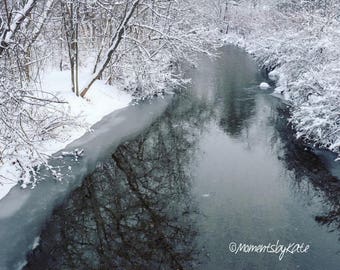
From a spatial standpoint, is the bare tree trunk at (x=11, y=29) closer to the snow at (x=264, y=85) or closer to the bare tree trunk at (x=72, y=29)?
the bare tree trunk at (x=72, y=29)

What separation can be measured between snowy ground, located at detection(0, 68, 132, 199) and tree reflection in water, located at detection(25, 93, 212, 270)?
2007 millimetres

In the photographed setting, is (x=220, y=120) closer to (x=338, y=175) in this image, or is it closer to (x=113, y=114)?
(x=113, y=114)

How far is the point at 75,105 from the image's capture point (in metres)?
15.5

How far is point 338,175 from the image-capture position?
11.2 metres

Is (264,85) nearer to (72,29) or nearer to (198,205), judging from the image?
(72,29)

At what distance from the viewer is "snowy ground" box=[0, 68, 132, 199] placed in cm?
1202

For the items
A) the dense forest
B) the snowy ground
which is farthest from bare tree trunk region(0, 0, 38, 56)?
the snowy ground

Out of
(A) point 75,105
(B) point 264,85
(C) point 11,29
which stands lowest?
Answer: (A) point 75,105

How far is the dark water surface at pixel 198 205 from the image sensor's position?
748 cm

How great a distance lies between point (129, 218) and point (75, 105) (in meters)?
8.16

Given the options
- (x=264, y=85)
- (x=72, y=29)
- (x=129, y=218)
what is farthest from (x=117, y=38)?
(x=264, y=85)

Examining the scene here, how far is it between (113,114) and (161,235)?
9571 millimetres

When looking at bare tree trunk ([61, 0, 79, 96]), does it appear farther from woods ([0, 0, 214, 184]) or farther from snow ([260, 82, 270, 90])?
snow ([260, 82, 270, 90])

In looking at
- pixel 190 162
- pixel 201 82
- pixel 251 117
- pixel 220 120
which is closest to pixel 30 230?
pixel 190 162
